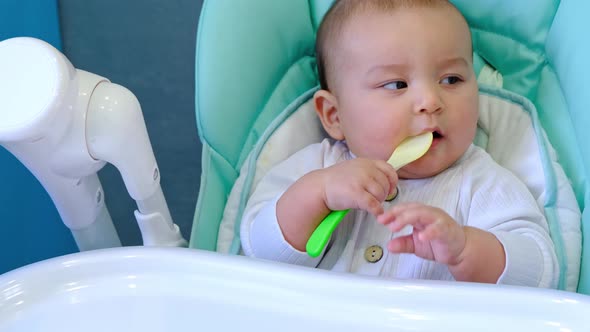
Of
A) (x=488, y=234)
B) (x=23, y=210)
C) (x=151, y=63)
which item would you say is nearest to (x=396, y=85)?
(x=488, y=234)

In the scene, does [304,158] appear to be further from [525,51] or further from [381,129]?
[525,51]

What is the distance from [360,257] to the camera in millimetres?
863

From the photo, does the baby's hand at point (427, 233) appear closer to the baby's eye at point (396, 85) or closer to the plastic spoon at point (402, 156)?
the plastic spoon at point (402, 156)

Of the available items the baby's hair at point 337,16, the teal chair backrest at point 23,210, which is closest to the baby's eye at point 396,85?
the baby's hair at point 337,16

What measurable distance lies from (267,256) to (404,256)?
0.17 metres

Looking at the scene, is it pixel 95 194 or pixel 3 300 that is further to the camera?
pixel 95 194

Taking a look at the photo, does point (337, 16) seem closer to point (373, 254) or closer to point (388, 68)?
point (388, 68)

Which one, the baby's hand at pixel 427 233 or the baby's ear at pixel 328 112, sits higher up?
the baby's hand at pixel 427 233

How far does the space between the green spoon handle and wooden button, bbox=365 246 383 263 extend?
0.08 meters

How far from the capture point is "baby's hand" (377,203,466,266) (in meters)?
0.65

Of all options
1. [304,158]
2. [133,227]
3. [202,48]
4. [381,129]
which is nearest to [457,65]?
[381,129]

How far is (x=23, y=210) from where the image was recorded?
47.0 inches

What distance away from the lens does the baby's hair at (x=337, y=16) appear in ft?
3.07

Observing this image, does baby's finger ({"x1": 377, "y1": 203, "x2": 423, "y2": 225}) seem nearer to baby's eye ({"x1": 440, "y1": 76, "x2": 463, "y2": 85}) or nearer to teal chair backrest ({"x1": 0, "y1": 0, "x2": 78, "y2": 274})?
baby's eye ({"x1": 440, "y1": 76, "x2": 463, "y2": 85})
